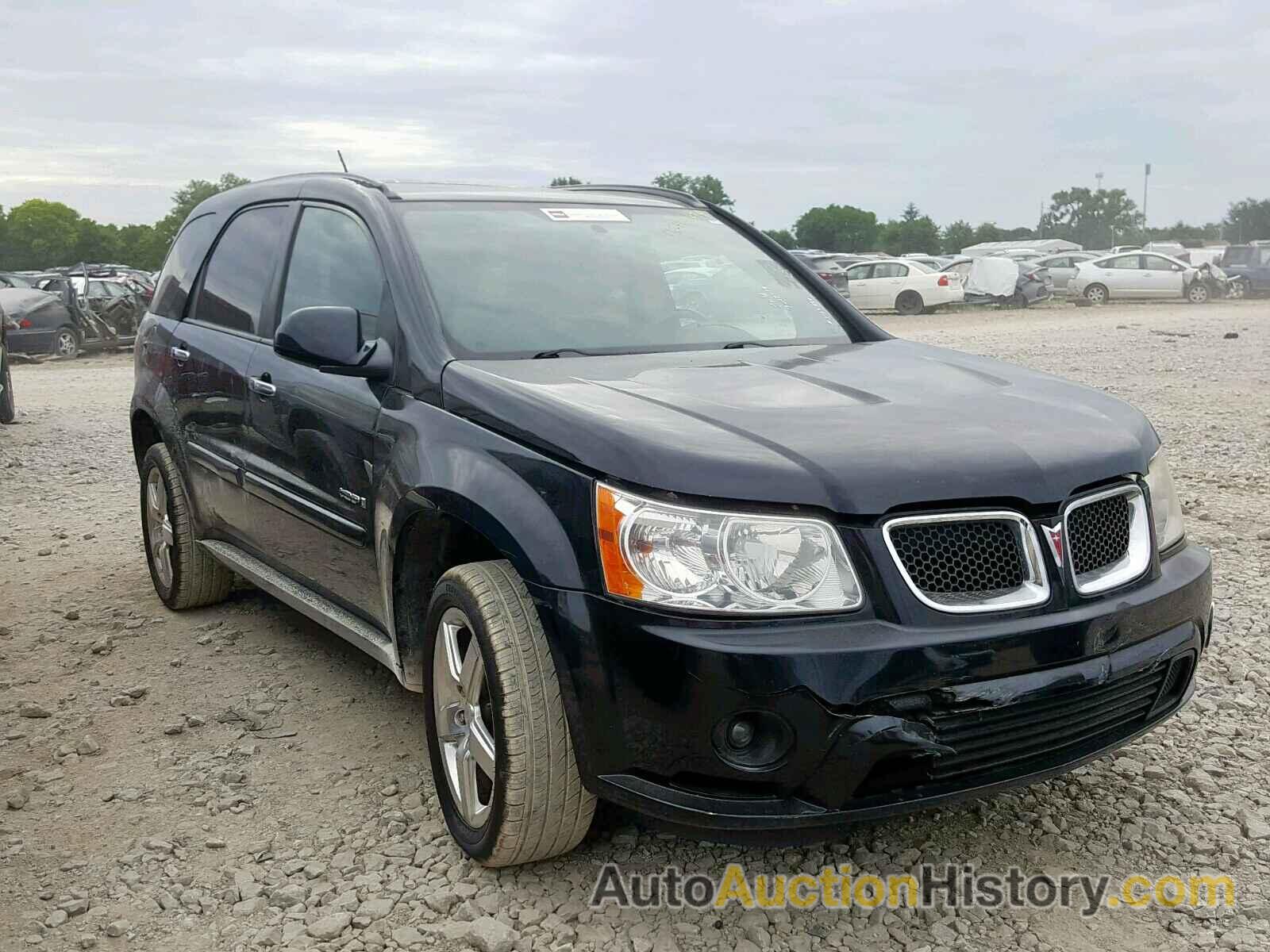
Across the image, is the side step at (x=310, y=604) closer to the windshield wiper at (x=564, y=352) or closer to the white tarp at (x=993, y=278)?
the windshield wiper at (x=564, y=352)

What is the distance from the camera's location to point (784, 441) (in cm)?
280

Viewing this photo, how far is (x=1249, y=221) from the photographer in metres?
A: 105

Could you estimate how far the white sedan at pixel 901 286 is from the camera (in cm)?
3042

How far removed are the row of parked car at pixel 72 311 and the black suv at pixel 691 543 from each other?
17.7m

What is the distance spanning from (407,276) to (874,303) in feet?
92.8

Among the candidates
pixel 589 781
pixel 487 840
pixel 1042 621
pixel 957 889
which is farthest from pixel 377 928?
pixel 1042 621

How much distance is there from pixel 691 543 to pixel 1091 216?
445 feet

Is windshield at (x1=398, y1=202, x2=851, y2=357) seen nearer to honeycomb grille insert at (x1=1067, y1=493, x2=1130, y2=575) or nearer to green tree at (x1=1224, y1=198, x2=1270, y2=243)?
honeycomb grille insert at (x1=1067, y1=493, x2=1130, y2=575)

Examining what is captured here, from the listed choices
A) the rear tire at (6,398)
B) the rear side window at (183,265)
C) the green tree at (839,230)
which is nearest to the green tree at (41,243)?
the green tree at (839,230)

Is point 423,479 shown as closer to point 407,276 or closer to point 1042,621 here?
point 407,276

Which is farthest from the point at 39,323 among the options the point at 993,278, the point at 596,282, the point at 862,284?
the point at 993,278

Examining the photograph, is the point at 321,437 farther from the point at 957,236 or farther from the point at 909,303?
the point at 957,236

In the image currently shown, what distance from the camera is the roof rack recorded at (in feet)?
15.8

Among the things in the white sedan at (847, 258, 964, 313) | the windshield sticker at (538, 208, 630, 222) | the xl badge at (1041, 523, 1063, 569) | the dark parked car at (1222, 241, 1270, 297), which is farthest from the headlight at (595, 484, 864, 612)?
the dark parked car at (1222, 241, 1270, 297)
